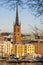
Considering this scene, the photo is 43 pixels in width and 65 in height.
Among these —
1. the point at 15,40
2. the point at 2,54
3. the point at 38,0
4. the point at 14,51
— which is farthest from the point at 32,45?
the point at 38,0

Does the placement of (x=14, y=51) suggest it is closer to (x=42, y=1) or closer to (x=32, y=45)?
(x=32, y=45)

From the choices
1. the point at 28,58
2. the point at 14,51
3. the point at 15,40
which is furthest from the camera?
the point at 28,58

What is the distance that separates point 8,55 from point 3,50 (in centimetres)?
45

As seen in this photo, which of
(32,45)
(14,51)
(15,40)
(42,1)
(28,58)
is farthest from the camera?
(28,58)

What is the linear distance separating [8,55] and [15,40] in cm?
140

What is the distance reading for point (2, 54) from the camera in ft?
20.9

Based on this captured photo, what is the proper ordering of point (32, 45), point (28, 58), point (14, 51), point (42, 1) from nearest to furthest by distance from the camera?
point (42, 1) < point (32, 45) < point (14, 51) < point (28, 58)

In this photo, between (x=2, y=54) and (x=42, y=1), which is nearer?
(x=42, y=1)

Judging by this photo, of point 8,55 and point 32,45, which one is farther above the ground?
point 32,45

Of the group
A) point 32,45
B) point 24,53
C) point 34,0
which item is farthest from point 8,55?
point 34,0

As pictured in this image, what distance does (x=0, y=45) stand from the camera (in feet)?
20.4

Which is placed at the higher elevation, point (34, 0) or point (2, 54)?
point (34, 0)

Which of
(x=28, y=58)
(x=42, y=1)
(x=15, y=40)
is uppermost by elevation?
(x=42, y=1)

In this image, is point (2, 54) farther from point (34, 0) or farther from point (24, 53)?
point (34, 0)
